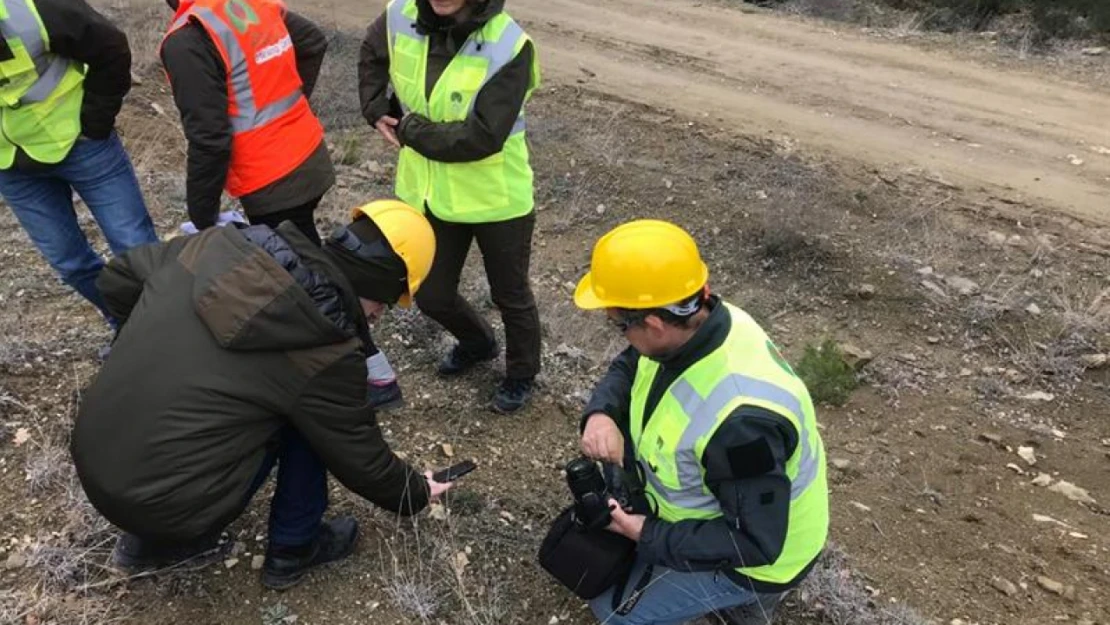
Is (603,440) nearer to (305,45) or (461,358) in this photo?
(461,358)

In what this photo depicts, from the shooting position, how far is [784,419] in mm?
2199

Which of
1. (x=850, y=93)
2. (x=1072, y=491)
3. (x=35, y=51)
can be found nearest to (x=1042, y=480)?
(x=1072, y=491)

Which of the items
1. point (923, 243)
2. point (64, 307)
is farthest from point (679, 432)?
point (923, 243)

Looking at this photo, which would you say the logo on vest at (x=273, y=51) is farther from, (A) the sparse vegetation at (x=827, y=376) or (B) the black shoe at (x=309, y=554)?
(A) the sparse vegetation at (x=827, y=376)

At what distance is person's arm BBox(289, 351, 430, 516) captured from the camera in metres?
2.29

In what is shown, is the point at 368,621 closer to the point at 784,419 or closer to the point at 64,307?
the point at 784,419

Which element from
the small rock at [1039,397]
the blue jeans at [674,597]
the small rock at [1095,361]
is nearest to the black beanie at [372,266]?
the blue jeans at [674,597]

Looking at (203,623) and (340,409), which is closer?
(340,409)

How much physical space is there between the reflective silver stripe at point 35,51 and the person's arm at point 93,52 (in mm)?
35

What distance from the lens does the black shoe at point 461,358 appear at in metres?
4.10

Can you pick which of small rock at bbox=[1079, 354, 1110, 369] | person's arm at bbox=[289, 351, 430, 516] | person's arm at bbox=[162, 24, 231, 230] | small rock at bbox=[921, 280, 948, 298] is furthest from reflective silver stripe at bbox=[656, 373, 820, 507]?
small rock at bbox=[921, 280, 948, 298]

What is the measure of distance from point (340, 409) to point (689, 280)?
0.97 meters

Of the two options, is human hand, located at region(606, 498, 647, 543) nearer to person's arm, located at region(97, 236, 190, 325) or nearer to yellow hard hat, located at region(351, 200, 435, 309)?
yellow hard hat, located at region(351, 200, 435, 309)

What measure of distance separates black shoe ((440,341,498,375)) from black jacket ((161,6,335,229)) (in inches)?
36.7
